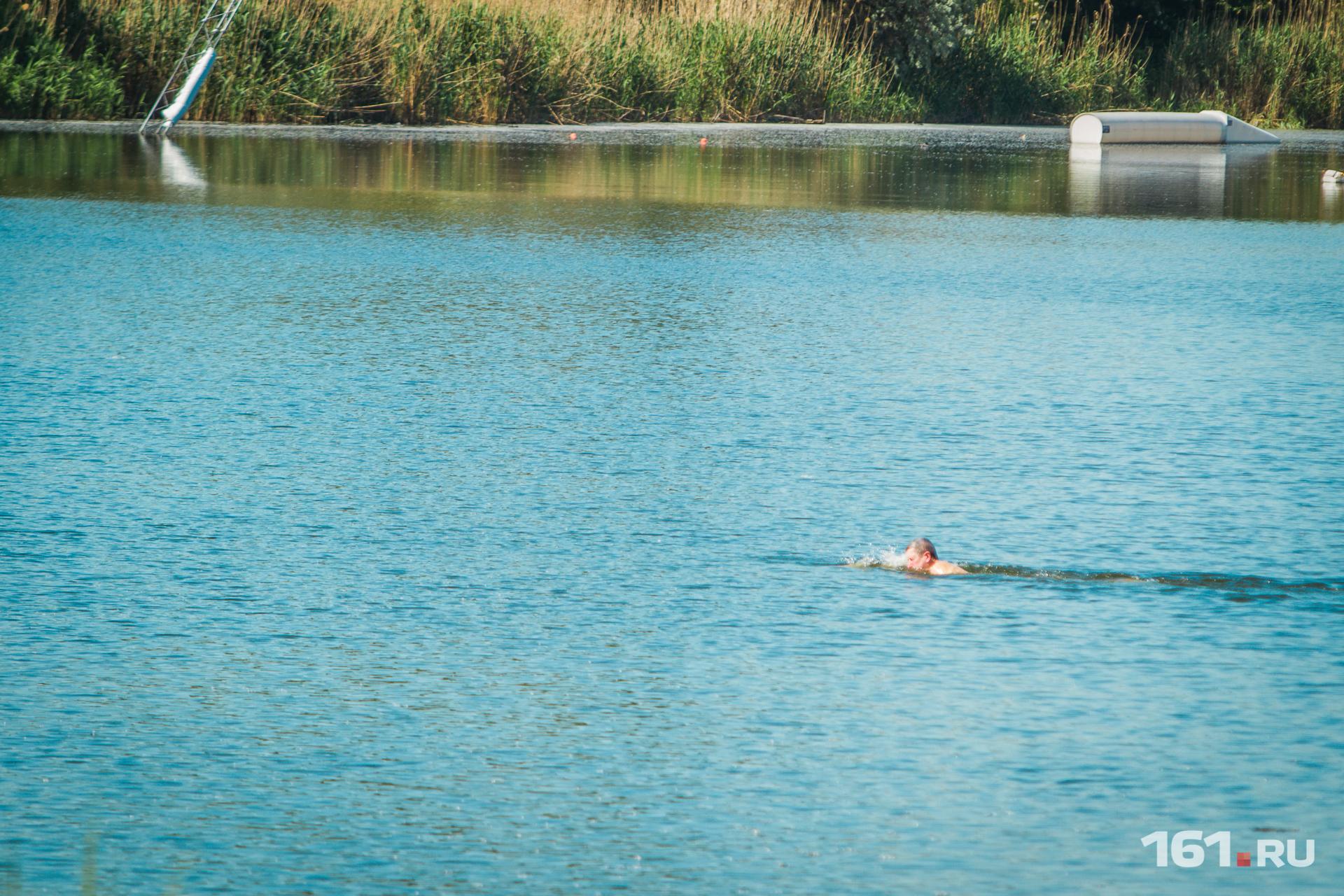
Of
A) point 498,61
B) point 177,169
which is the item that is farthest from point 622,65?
point 177,169

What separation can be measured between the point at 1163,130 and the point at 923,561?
24448 mm

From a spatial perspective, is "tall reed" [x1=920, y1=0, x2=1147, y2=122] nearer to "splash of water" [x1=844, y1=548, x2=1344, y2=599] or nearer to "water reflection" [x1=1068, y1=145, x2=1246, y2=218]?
"water reflection" [x1=1068, y1=145, x2=1246, y2=218]

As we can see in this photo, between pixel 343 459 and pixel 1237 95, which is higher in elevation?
pixel 1237 95

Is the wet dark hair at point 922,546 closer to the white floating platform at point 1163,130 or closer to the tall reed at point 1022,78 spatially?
the white floating platform at point 1163,130

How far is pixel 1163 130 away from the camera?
92.4 feet

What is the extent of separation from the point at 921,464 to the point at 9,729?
135 inches

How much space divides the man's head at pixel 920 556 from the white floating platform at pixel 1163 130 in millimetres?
23695

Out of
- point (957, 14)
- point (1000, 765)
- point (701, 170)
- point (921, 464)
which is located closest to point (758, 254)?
point (921, 464)

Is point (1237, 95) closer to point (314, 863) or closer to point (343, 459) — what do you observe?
point (343, 459)

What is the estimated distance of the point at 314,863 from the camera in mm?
3293

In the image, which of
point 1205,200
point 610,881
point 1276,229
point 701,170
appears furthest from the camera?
point 701,170

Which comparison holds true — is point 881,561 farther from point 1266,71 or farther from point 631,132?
point 1266,71

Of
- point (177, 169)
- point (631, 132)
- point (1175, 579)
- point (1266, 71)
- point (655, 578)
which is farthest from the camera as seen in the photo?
point (1266, 71)

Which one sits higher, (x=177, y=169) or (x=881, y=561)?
(x=177, y=169)
